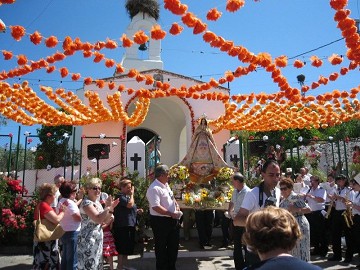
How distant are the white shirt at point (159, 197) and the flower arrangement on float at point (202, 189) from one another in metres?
2.30

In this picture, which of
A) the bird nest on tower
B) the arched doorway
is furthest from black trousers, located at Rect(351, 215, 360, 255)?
the bird nest on tower

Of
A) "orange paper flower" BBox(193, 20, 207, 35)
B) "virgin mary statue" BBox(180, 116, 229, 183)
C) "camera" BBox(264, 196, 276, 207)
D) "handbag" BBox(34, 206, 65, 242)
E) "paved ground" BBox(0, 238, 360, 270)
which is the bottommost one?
"paved ground" BBox(0, 238, 360, 270)

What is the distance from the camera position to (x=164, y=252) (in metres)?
5.70

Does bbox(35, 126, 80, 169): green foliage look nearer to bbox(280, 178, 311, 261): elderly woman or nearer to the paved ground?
the paved ground

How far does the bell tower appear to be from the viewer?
21.9 metres

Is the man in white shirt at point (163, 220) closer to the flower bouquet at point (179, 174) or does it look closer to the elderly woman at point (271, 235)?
the flower bouquet at point (179, 174)

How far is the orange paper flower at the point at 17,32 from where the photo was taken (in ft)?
23.3

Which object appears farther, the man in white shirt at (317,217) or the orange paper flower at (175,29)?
the man in white shirt at (317,217)

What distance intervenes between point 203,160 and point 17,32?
573cm

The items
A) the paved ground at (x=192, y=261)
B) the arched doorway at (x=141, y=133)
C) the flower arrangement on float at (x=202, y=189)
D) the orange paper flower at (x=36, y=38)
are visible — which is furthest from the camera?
the arched doorway at (x=141, y=133)

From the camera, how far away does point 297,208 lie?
15.1 feet

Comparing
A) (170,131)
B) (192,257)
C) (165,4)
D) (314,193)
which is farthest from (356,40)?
(170,131)

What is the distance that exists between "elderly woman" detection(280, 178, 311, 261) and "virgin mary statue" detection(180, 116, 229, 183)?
490cm

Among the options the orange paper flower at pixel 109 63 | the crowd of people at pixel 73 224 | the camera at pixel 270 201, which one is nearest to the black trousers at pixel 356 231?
the camera at pixel 270 201
